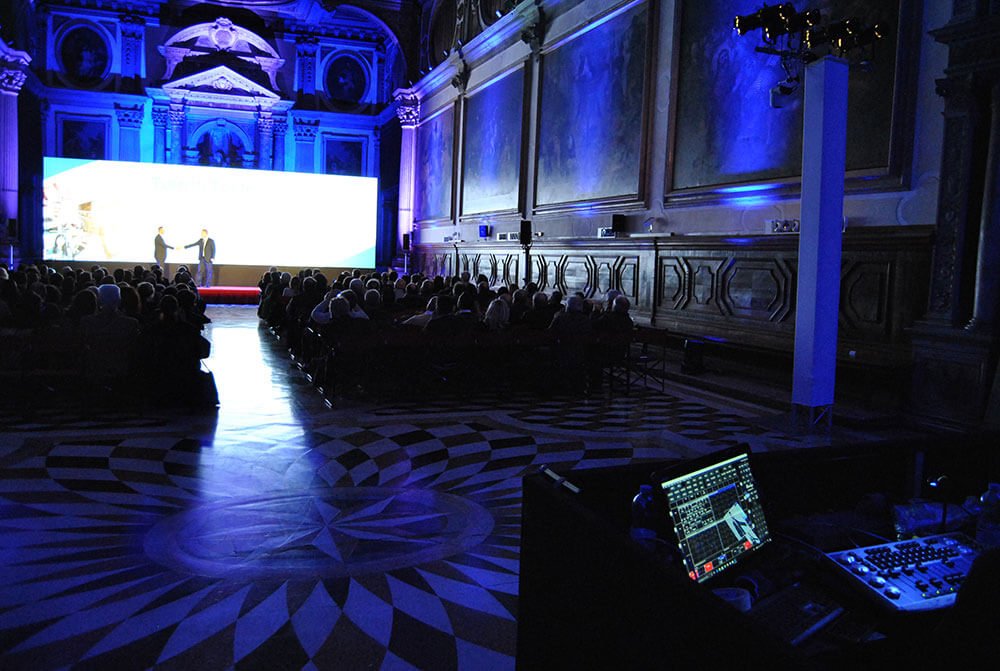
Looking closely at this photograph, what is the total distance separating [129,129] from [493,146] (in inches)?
509

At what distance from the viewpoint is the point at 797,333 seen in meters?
7.10

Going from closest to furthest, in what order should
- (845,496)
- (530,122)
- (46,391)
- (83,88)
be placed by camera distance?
(845,496) < (46,391) < (530,122) < (83,88)

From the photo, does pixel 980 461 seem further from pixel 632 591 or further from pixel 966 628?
pixel 632 591

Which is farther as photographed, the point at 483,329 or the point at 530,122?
the point at 530,122

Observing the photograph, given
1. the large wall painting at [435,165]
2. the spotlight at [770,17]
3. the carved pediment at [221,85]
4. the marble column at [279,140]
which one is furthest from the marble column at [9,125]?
the spotlight at [770,17]

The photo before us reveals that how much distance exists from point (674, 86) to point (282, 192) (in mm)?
13674

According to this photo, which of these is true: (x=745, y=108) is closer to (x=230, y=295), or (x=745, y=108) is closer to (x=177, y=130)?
(x=230, y=295)

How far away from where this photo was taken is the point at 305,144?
26062mm

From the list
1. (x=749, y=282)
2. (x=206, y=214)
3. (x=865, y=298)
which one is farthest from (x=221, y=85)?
(x=865, y=298)

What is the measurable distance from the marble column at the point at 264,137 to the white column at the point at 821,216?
70.6 ft

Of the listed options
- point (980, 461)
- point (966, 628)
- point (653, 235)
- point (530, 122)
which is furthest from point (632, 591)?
point (530, 122)

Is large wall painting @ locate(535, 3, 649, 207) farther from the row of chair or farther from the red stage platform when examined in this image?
the red stage platform

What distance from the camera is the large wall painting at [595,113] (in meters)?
12.5

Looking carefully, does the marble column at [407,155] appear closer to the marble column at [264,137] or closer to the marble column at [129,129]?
the marble column at [264,137]
